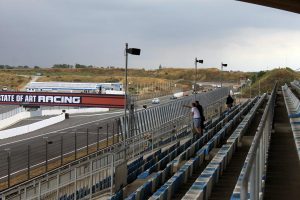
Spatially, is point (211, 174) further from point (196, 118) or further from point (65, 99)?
point (65, 99)

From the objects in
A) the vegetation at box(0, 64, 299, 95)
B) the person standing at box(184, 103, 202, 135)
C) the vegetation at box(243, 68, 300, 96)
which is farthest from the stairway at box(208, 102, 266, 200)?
the vegetation at box(243, 68, 300, 96)

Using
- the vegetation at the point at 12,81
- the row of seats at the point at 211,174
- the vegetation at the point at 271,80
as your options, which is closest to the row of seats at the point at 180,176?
the row of seats at the point at 211,174

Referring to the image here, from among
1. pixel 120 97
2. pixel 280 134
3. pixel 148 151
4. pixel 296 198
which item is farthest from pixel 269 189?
pixel 120 97

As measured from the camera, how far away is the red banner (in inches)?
1552

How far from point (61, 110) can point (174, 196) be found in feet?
170

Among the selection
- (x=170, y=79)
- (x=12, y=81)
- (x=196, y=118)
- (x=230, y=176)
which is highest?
(x=196, y=118)

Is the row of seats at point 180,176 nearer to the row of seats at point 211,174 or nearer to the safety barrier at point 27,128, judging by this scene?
the row of seats at point 211,174

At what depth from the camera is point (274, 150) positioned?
35.5ft

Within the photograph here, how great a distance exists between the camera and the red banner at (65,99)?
39428 mm

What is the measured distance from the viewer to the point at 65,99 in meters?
43.7

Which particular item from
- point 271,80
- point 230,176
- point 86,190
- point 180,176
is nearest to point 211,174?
point 180,176

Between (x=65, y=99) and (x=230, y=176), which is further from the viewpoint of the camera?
(x=65, y=99)

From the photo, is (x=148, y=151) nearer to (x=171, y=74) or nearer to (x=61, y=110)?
(x=61, y=110)

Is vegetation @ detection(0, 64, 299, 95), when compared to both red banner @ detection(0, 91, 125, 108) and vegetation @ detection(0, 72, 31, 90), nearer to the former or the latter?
vegetation @ detection(0, 72, 31, 90)
